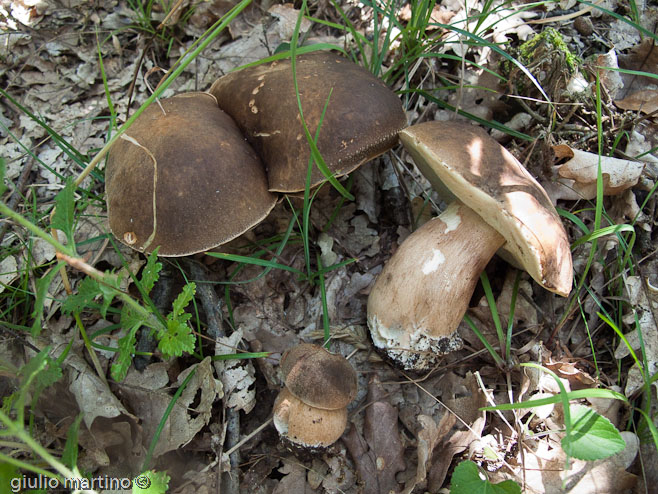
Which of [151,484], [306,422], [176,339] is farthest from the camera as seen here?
[306,422]

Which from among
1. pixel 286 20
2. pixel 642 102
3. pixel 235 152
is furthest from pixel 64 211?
pixel 642 102

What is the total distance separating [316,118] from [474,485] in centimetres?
173

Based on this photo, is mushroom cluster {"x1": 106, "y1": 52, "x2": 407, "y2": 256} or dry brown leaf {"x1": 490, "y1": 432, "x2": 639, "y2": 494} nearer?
dry brown leaf {"x1": 490, "y1": 432, "x2": 639, "y2": 494}

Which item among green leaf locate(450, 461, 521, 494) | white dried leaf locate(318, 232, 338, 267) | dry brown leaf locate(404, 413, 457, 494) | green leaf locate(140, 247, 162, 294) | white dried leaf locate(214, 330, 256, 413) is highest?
green leaf locate(140, 247, 162, 294)

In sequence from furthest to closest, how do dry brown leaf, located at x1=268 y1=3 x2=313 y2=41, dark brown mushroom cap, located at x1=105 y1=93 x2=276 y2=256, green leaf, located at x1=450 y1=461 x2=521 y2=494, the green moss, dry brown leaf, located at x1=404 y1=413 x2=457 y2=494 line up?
dry brown leaf, located at x1=268 y1=3 x2=313 y2=41 → the green moss → dark brown mushroom cap, located at x1=105 y1=93 x2=276 y2=256 → dry brown leaf, located at x1=404 y1=413 x2=457 y2=494 → green leaf, located at x1=450 y1=461 x2=521 y2=494

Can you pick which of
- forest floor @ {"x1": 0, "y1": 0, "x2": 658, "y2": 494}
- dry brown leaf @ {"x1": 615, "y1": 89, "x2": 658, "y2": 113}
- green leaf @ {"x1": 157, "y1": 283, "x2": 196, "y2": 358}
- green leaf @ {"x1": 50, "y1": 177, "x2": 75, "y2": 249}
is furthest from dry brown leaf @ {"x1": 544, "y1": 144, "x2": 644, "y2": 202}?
green leaf @ {"x1": 50, "y1": 177, "x2": 75, "y2": 249}

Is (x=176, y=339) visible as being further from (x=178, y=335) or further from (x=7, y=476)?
(x=7, y=476)

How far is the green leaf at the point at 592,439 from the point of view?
5.09 ft

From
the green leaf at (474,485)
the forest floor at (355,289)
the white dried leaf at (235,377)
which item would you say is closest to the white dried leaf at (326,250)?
the forest floor at (355,289)

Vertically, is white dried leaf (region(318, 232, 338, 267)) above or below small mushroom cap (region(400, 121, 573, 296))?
below

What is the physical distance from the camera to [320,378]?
1.81 meters

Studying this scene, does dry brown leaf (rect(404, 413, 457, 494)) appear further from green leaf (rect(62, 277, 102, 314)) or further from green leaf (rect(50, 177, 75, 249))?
green leaf (rect(50, 177, 75, 249))

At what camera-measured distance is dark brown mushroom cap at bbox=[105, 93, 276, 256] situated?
195 cm

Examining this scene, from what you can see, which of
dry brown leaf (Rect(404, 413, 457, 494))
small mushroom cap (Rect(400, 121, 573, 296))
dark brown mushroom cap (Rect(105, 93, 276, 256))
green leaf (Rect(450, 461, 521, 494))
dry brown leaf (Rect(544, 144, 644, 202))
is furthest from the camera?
dry brown leaf (Rect(544, 144, 644, 202))
